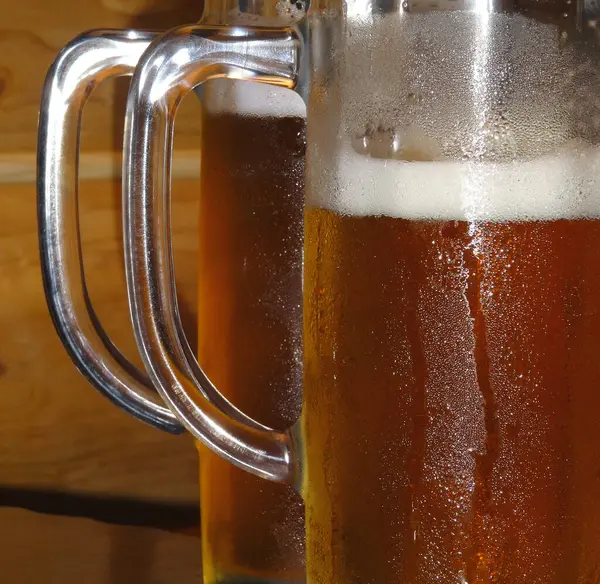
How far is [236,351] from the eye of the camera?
0.68 meters

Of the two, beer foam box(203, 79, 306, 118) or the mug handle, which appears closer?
the mug handle

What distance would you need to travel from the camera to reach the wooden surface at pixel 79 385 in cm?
101

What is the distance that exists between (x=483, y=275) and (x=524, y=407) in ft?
0.20

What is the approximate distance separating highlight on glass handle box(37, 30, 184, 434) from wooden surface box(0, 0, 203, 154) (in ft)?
1.25

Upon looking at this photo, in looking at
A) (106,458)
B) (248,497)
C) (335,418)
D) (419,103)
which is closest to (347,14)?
(419,103)

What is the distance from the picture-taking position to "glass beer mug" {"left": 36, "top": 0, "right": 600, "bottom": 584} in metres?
0.48

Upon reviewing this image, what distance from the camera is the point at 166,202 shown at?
570 mm

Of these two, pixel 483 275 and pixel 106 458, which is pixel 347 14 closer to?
pixel 483 275

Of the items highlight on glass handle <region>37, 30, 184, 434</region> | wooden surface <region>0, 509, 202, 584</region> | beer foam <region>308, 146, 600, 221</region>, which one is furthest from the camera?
wooden surface <region>0, 509, 202, 584</region>

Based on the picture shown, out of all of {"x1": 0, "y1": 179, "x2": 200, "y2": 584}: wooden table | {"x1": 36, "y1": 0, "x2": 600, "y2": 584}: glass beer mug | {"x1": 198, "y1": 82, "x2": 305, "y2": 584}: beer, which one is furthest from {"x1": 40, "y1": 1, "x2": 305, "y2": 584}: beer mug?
{"x1": 0, "y1": 179, "x2": 200, "y2": 584}: wooden table

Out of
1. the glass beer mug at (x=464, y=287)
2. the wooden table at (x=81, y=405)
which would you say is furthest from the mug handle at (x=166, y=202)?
the wooden table at (x=81, y=405)

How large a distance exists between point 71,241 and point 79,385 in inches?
17.6

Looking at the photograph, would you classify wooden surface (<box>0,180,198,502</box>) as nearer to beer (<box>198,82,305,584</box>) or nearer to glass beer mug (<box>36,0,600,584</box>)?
beer (<box>198,82,305,584</box>)

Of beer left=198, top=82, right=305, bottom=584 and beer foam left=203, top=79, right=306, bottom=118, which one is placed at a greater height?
beer foam left=203, top=79, right=306, bottom=118
